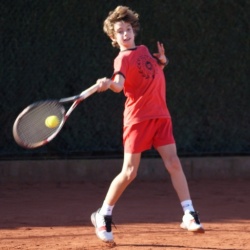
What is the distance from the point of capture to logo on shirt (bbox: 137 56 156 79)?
5.93 meters

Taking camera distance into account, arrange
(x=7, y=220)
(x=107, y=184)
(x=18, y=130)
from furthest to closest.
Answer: (x=107, y=184)
(x=7, y=220)
(x=18, y=130)

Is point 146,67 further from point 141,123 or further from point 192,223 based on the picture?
point 192,223

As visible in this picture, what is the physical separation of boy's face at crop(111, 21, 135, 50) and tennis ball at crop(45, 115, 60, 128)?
702 millimetres

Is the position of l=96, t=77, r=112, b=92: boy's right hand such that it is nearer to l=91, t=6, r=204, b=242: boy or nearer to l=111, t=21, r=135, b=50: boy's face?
l=91, t=6, r=204, b=242: boy

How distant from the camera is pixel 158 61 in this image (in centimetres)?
614

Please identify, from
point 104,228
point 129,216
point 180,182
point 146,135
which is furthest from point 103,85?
point 129,216

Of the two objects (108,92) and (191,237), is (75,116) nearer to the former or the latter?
(108,92)

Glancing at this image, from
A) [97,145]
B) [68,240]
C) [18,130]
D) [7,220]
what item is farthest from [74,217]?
[97,145]

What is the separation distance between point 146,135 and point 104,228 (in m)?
0.69

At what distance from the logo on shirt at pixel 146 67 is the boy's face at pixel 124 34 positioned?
141 mm

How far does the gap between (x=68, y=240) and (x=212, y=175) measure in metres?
3.35

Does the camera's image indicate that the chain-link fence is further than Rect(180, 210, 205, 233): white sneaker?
Yes

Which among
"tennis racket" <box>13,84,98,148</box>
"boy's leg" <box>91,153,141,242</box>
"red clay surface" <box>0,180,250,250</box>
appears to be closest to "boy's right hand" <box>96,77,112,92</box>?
"tennis racket" <box>13,84,98,148</box>

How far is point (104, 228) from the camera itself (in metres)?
6.01
